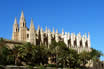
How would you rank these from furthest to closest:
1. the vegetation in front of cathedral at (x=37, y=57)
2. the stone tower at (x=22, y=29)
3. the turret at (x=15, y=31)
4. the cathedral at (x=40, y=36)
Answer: the turret at (x=15, y=31), the stone tower at (x=22, y=29), the cathedral at (x=40, y=36), the vegetation in front of cathedral at (x=37, y=57)

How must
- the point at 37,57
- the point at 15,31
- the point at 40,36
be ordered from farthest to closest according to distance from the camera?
the point at 15,31
the point at 40,36
the point at 37,57

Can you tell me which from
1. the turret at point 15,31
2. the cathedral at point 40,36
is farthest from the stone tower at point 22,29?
the turret at point 15,31

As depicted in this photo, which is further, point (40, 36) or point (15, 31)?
point (15, 31)

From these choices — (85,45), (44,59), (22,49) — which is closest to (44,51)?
(44,59)

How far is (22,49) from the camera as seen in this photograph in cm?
3319

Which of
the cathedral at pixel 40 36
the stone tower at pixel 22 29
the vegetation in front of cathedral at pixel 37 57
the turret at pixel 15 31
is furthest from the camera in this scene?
the turret at pixel 15 31

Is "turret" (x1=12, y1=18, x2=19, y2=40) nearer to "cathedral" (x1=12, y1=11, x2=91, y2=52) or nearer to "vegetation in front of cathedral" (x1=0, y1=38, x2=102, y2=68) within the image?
→ "cathedral" (x1=12, y1=11, x2=91, y2=52)

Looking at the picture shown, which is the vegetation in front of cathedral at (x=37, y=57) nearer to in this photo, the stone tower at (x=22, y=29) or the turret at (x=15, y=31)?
the stone tower at (x=22, y=29)

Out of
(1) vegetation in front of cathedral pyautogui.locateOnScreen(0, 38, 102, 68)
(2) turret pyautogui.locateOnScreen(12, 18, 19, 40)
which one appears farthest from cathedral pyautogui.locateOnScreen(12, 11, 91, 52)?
(1) vegetation in front of cathedral pyautogui.locateOnScreen(0, 38, 102, 68)

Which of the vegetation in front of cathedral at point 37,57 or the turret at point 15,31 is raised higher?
the turret at point 15,31

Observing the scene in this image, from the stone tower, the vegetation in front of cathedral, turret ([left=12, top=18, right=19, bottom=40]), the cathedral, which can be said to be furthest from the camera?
turret ([left=12, top=18, right=19, bottom=40])

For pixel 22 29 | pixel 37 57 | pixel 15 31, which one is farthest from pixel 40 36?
pixel 37 57

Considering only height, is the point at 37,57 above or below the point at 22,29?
below

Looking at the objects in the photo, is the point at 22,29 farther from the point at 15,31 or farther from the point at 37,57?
the point at 37,57
